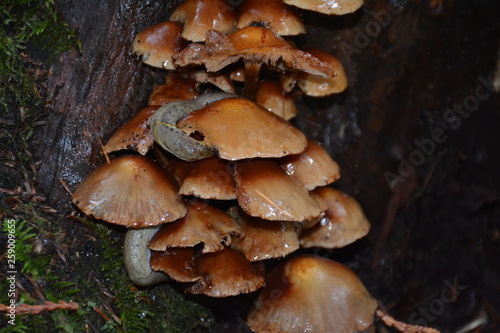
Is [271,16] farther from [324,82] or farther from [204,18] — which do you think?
[324,82]

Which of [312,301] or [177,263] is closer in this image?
[177,263]

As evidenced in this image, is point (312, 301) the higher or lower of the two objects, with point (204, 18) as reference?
lower

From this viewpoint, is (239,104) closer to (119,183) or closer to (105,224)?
(119,183)
